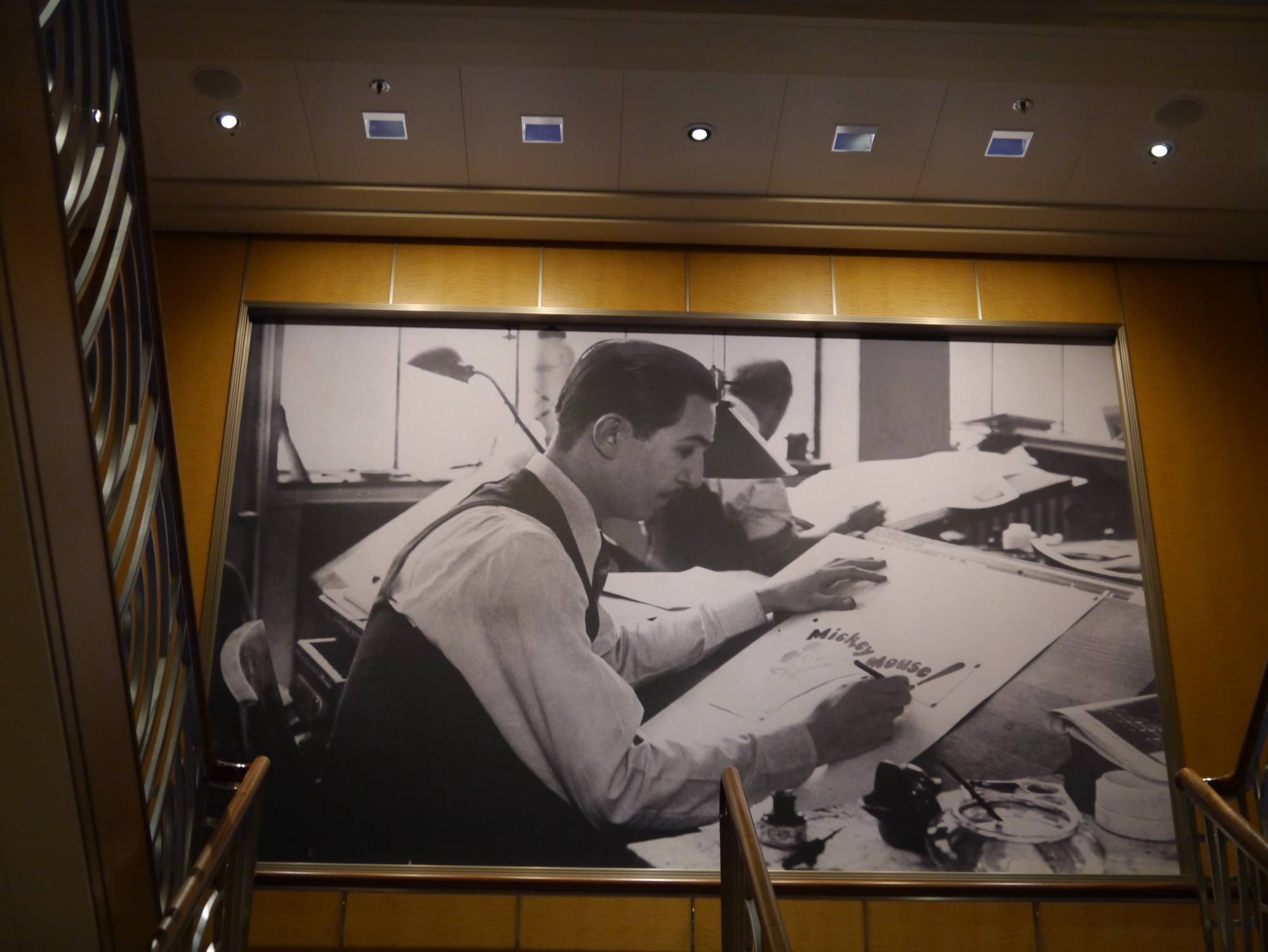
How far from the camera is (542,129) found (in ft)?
17.8

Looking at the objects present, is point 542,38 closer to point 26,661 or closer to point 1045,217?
point 1045,217

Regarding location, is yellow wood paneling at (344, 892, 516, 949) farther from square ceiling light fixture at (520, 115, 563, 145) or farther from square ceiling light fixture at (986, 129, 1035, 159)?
square ceiling light fixture at (986, 129, 1035, 159)

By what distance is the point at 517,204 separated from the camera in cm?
579

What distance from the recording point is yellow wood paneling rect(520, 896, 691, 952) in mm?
4855

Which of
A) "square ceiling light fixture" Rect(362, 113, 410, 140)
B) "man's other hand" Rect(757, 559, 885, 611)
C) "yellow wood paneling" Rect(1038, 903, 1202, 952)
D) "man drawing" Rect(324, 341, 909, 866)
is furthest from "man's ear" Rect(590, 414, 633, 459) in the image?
"yellow wood paneling" Rect(1038, 903, 1202, 952)

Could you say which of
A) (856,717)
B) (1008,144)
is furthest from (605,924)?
(1008,144)

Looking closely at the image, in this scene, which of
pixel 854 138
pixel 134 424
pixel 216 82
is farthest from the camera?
pixel 854 138

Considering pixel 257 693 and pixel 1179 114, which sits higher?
pixel 1179 114

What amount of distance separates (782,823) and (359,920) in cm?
185

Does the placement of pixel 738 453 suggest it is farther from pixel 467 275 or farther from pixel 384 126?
pixel 384 126

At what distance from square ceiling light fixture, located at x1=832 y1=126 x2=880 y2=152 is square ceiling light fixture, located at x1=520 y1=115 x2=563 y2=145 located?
129 cm

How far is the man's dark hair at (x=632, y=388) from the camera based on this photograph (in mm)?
5656

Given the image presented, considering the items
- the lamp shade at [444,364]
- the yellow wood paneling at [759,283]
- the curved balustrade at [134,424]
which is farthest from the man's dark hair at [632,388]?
the curved balustrade at [134,424]

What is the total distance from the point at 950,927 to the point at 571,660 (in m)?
1.98
